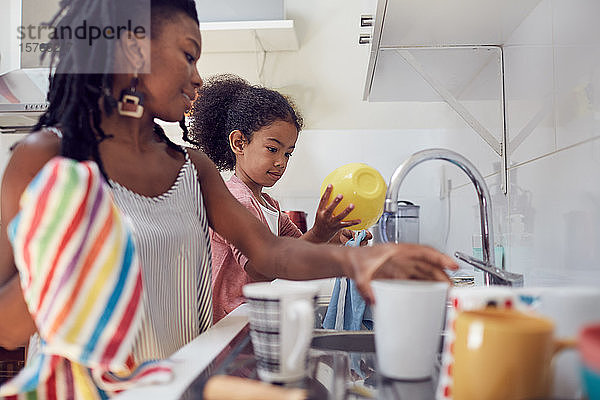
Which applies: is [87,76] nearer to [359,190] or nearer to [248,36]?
[359,190]

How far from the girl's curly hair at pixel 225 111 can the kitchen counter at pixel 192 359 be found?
34.8 inches

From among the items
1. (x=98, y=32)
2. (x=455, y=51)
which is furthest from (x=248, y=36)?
(x=98, y=32)

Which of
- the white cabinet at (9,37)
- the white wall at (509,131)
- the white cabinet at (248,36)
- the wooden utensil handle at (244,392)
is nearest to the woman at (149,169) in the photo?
the wooden utensil handle at (244,392)

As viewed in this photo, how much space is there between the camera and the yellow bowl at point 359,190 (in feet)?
4.23

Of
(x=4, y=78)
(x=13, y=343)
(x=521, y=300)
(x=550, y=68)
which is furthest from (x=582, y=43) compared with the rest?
(x=4, y=78)

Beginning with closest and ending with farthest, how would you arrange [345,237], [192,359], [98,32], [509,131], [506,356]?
1. [506,356]
2. [192,359]
3. [98,32]
4. [509,131]
5. [345,237]

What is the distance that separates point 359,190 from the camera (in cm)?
129

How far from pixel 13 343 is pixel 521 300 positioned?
0.66 metres

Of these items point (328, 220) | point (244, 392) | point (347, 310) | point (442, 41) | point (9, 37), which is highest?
point (9, 37)

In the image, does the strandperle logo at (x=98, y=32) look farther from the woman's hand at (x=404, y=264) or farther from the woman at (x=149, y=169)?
the woman's hand at (x=404, y=264)

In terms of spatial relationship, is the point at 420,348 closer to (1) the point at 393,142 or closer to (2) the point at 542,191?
(2) the point at 542,191

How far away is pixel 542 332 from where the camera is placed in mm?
386

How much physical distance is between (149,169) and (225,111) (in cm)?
93

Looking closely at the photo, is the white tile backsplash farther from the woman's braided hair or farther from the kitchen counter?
the woman's braided hair
